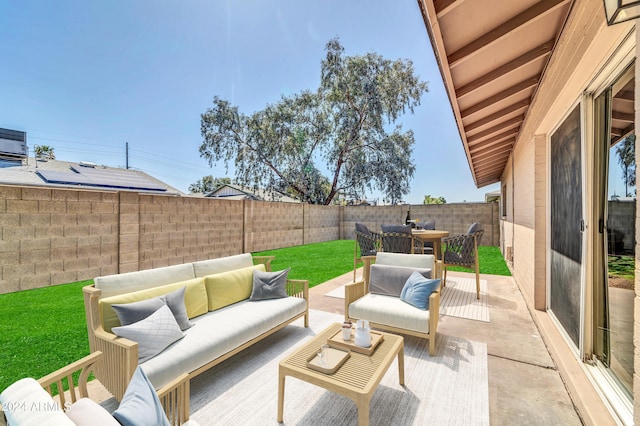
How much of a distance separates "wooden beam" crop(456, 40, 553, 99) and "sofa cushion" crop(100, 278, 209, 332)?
3797mm

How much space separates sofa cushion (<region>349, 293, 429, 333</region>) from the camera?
283cm

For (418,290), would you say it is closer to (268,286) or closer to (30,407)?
(268,286)

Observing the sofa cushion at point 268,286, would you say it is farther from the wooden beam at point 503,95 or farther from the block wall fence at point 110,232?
the block wall fence at point 110,232

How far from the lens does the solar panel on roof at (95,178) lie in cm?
1048

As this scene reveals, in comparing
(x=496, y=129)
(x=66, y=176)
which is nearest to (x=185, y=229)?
(x=496, y=129)

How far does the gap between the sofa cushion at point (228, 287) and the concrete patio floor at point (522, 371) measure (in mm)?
1308

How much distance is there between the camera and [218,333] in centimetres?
240

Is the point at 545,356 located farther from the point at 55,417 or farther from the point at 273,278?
the point at 55,417

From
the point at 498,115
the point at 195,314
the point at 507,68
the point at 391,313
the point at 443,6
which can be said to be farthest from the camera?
the point at 498,115

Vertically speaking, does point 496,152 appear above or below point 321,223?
above

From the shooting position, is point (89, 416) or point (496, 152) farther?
point (496, 152)

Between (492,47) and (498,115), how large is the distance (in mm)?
2358

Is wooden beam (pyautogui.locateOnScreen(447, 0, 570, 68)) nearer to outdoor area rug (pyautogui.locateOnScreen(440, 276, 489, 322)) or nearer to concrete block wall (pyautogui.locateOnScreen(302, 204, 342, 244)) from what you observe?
outdoor area rug (pyautogui.locateOnScreen(440, 276, 489, 322))

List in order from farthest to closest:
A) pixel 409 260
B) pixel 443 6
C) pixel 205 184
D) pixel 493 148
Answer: pixel 205 184 < pixel 493 148 < pixel 409 260 < pixel 443 6
